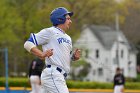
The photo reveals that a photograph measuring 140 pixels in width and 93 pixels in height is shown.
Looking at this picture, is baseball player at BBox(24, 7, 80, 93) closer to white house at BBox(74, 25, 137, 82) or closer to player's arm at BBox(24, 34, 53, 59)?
player's arm at BBox(24, 34, 53, 59)

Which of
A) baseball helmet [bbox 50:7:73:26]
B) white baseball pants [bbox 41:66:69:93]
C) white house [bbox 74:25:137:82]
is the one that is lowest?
white baseball pants [bbox 41:66:69:93]

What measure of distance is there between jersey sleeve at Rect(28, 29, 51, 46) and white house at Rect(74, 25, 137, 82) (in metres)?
70.7

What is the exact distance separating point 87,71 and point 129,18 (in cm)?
1376

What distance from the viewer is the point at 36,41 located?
8.00 m

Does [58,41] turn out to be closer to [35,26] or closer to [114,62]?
[35,26]

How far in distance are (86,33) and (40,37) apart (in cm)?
7655

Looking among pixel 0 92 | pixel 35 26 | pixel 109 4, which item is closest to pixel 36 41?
Result: pixel 0 92

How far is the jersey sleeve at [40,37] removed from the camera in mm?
7984

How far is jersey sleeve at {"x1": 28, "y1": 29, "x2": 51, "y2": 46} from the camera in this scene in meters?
7.98

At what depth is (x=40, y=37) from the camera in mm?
8039

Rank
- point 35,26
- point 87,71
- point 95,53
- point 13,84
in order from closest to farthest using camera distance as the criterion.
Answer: point 13,84
point 35,26
point 87,71
point 95,53

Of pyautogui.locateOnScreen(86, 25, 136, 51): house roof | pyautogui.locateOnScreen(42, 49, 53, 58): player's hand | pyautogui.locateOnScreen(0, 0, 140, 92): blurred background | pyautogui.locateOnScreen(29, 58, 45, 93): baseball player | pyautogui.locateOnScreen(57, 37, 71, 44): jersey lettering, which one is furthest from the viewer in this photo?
pyautogui.locateOnScreen(86, 25, 136, 51): house roof

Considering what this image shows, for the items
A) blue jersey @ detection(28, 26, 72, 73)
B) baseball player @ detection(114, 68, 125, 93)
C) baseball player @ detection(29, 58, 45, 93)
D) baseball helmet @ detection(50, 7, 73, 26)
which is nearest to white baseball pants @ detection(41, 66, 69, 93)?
blue jersey @ detection(28, 26, 72, 73)

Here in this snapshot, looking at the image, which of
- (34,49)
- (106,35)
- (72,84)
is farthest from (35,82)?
(106,35)
